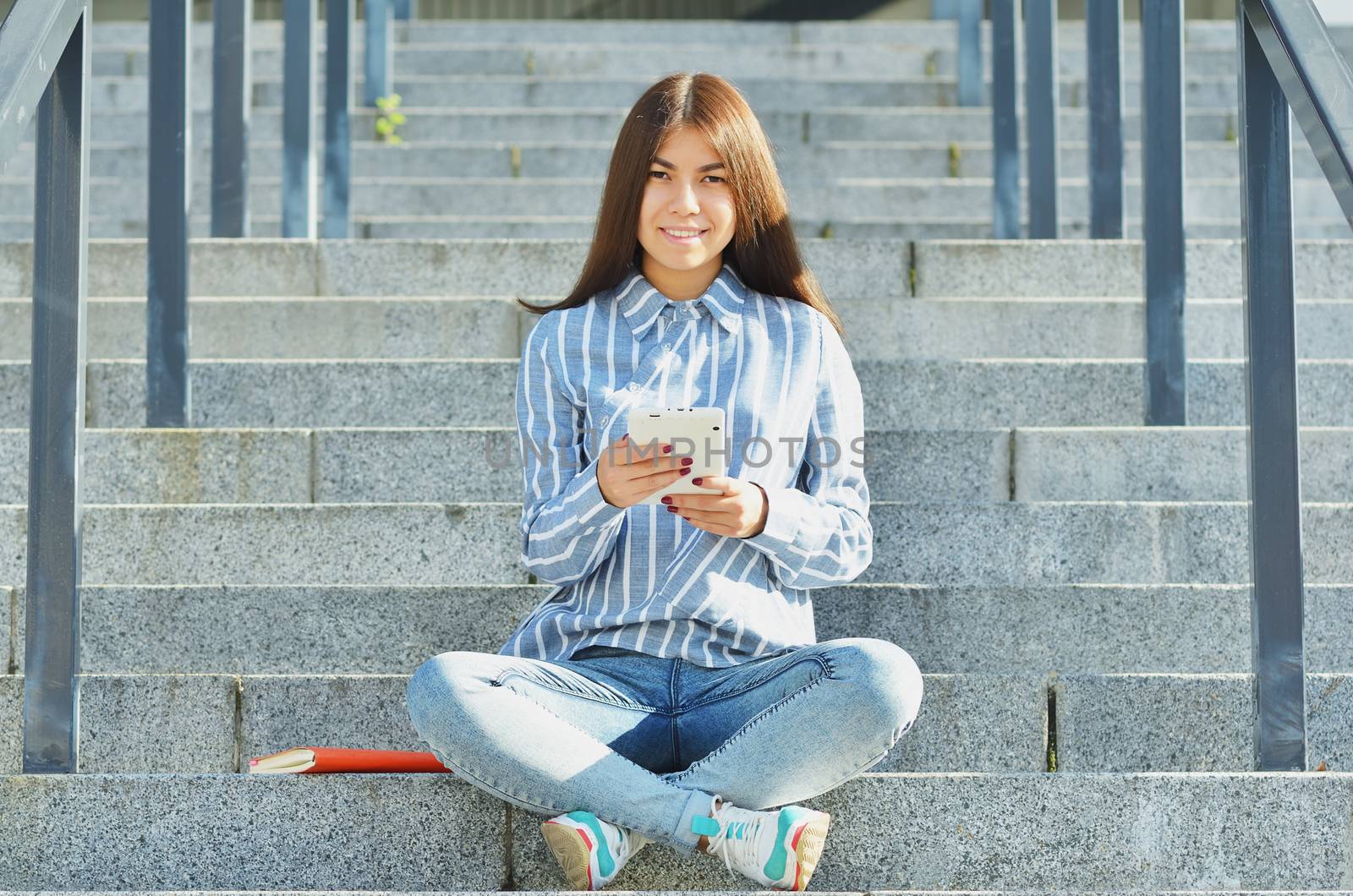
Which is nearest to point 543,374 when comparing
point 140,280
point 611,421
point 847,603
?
point 611,421

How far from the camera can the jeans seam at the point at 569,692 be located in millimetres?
2559

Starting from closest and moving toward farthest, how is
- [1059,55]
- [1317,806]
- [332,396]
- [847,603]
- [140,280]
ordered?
1. [1317,806]
2. [847,603]
3. [332,396]
4. [140,280]
5. [1059,55]

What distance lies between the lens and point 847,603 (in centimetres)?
332

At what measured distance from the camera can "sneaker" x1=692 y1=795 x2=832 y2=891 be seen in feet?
7.86

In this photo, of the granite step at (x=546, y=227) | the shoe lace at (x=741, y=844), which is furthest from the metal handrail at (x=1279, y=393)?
the granite step at (x=546, y=227)

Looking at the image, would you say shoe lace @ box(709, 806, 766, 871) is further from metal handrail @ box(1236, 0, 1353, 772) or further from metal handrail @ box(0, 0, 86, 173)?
metal handrail @ box(0, 0, 86, 173)

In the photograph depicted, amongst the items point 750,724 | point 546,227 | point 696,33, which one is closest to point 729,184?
point 750,724

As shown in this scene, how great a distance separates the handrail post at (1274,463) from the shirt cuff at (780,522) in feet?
2.44

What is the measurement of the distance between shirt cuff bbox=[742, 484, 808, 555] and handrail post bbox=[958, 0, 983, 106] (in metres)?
4.67

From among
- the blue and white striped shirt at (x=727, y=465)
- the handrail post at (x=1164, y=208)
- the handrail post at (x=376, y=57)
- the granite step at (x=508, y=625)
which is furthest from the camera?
the handrail post at (x=376, y=57)

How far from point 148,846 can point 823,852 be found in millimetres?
1047

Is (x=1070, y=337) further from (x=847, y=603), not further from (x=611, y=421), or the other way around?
(x=611, y=421)

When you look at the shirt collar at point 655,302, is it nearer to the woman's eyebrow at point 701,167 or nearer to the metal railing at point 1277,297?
the woman's eyebrow at point 701,167

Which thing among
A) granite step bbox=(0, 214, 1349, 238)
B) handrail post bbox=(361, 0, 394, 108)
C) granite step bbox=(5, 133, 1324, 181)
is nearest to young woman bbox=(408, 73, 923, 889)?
granite step bbox=(0, 214, 1349, 238)
